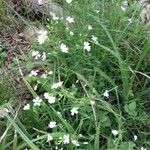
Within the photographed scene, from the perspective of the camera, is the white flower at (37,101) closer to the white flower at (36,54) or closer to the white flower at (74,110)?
the white flower at (74,110)

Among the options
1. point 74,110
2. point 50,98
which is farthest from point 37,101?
point 74,110

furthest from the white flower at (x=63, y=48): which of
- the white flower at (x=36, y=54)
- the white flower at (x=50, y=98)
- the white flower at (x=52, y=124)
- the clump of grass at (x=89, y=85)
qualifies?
the white flower at (x=52, y=124)

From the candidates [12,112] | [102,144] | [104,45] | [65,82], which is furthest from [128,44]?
[12,112]

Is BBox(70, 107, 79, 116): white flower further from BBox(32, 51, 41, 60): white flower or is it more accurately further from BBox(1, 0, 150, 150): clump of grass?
BBox(32, 51, 41, 60): white flower

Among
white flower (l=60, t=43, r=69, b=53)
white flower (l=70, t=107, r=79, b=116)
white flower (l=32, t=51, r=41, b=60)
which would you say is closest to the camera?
white flower (l=70, t=107, r=79, b=116)

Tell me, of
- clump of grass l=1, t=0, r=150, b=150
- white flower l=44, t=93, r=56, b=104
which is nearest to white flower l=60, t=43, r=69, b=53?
clump of grass l=1, t=0, r=150, b=150

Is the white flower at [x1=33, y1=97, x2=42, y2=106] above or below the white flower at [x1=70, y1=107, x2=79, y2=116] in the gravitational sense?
below

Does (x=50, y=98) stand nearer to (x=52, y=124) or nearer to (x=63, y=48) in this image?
(x=52, y=124)

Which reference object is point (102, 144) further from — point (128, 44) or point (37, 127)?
point (128, 44)

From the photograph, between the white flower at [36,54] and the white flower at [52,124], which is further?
the white flower at [36,54]
